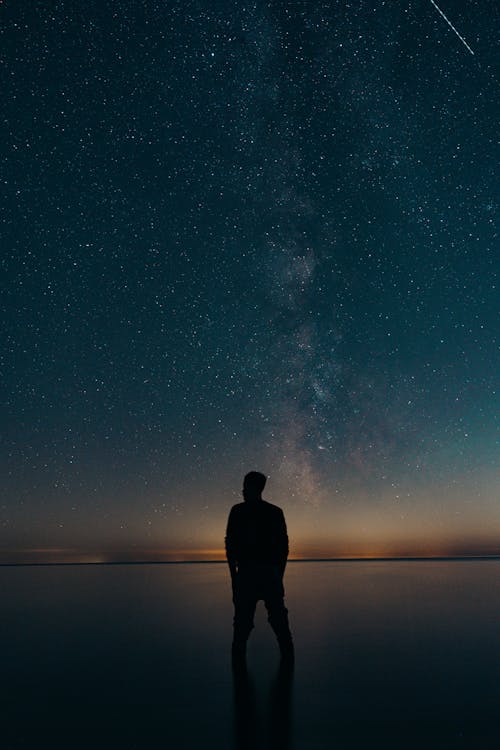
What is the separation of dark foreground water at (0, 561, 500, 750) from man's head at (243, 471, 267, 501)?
1.58m

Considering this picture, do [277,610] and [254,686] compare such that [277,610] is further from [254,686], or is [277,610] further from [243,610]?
[254,686]

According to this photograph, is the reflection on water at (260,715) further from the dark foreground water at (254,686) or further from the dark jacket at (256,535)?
the dark jacket at (256,535)

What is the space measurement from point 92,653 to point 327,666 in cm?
289

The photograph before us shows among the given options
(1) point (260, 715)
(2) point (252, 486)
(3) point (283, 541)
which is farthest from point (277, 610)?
(1) point (260, 715)

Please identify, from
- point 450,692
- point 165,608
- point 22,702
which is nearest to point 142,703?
point 22,702

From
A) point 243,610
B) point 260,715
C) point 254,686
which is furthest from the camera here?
point 243,610

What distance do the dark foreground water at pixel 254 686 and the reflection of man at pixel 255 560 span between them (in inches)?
18.1

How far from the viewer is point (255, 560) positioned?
5055 millimetres

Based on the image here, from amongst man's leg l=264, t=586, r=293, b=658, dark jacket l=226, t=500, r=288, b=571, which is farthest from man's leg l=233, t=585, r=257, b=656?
dark jacket l=226, t=500, r=288, b=571

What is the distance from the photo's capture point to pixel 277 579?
508cm

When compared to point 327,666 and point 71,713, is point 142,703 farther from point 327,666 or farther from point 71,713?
point 327,666

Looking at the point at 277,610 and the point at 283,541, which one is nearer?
the point at 277,610

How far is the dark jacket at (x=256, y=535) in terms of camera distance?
5070 mm

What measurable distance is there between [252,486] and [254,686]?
1.67 m
